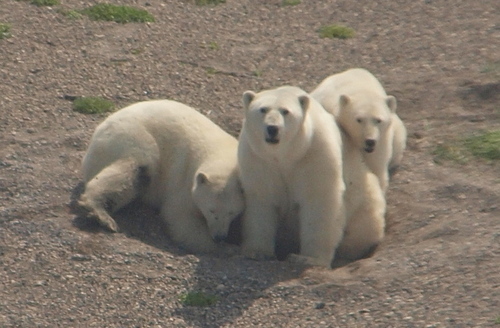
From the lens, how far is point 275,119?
7.93 m

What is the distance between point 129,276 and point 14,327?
1.04 metres

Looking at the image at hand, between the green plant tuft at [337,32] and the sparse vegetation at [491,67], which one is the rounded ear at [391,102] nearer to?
the sparse vegetation at [491,67]

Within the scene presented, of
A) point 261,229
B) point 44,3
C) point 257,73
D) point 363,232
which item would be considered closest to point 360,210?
point 363,232

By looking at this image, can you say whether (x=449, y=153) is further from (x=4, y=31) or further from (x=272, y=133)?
(x=4, y=31)

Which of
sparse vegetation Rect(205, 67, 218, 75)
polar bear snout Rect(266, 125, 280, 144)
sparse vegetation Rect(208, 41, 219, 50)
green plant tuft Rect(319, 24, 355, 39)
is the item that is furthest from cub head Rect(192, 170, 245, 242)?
green plant tuft Rect(319, 24, 355, 39)

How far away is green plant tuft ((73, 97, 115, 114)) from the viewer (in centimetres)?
1073

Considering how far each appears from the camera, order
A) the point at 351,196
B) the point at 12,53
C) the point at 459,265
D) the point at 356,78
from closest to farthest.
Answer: the point at 459,265 < the point at 351,196 < the point at 356,78 < the point at 12,53

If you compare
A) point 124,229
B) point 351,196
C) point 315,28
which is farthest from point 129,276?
point 315,28

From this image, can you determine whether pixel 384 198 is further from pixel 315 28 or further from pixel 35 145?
pixel 315 28

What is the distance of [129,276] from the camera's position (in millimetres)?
7820

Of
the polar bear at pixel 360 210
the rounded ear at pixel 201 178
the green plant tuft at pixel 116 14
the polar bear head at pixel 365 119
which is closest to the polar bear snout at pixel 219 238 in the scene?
the rounded ear at pixel 201 178

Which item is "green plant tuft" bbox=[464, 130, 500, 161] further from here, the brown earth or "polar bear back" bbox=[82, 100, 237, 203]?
"polar bear back" bbox=[82, 100, 237, 203]

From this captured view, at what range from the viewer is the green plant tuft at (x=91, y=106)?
1073cm

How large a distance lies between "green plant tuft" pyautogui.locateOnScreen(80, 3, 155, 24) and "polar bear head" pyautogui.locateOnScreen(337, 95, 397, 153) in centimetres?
501
